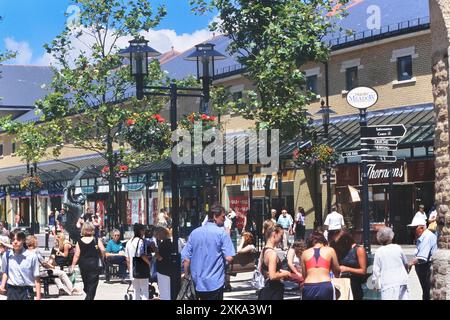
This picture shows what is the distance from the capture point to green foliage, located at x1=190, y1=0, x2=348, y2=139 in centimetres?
2067

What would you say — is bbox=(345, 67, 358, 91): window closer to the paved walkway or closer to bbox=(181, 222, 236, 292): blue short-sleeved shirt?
the paved walkway

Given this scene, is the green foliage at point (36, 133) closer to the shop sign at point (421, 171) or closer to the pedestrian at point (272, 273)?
the shop sign at point (421, 171)

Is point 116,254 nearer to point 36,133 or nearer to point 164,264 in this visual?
point 164,264

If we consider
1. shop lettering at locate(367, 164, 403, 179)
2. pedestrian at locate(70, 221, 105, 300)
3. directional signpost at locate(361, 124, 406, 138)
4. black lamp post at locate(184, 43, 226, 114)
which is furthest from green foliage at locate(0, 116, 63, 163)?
directional signpost at locate(361, 124, 406, 138)

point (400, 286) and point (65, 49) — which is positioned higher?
point (65, 49)

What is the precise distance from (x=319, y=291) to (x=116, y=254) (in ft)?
38.8

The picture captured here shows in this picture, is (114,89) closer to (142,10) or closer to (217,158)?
(142,10)

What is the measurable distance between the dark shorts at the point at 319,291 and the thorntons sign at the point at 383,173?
24783mm

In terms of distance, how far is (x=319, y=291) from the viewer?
1040cm

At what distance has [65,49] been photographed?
29.5m

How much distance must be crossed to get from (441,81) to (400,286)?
2976mm

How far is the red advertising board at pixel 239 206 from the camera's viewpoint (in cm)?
4466

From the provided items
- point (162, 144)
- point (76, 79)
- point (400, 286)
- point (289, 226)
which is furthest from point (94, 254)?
point (289, 226)
